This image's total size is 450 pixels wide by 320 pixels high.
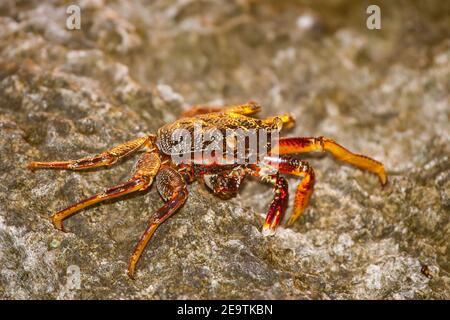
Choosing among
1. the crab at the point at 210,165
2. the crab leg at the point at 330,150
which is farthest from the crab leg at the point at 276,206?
the crab leg at the point at 330,150

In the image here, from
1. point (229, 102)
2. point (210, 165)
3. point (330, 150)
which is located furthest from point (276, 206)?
point (229, 102)

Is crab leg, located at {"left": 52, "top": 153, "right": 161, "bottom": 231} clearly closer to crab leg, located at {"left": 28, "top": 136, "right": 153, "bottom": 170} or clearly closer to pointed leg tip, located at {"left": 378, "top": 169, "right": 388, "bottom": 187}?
crab leg, located at {"left": 28, "top": 136, "right": 153, "bottom": 170}

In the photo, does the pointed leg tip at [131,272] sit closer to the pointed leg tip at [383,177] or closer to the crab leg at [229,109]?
the crab leg at [229,109]

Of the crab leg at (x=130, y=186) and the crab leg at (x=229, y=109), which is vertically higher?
the crab leg at (x=229, y=109)

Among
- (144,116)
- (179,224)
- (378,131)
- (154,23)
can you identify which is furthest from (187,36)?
(179,224)

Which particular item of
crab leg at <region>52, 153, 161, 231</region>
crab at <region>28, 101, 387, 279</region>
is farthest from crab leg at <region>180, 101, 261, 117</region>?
crab leg at <region>52, 153, 161, 231</region>

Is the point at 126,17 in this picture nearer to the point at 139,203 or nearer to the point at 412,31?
the point at 139,203

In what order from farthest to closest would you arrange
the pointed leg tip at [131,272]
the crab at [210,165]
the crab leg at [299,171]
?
the crab leg at [299,171], the crab at [210,165], the pointed leg tip at [131,272]

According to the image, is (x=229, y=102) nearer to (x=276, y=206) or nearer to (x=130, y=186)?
(x=276, y=206)
